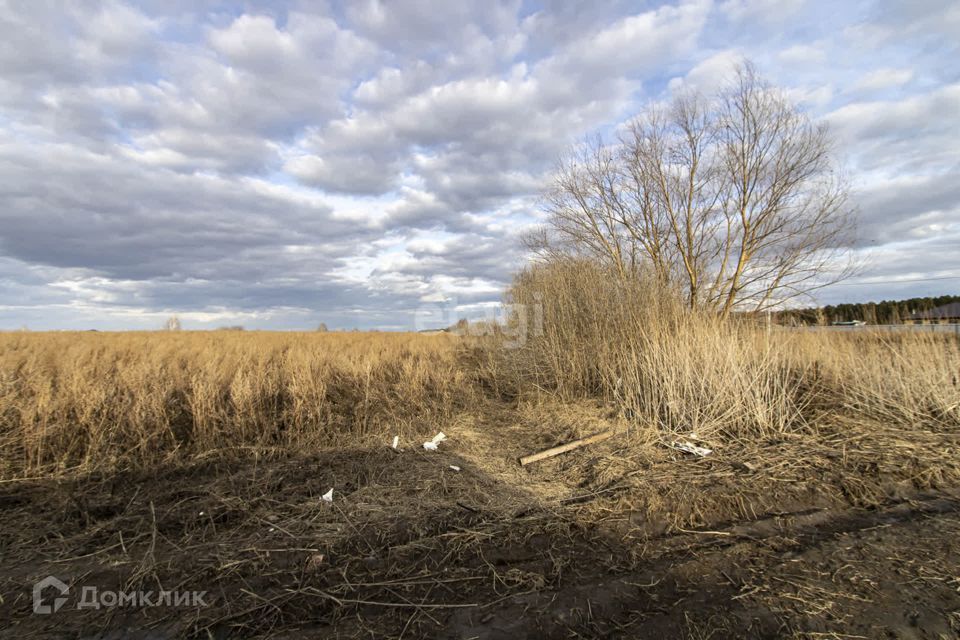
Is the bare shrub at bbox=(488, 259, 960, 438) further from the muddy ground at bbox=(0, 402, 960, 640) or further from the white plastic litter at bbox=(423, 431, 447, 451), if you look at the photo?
the white plastic litter at bbox=(423, 431, 447, 451)

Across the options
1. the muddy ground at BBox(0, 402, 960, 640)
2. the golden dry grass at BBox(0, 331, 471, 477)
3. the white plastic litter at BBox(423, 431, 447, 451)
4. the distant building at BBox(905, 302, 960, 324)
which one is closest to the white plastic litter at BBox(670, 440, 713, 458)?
the muddy ground at BBox(0, 402, 960, 640)

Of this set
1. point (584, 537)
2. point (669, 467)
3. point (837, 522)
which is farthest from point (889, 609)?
point (669, 467)

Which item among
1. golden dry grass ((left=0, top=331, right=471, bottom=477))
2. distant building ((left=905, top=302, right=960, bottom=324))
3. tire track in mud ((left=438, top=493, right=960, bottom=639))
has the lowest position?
tire track in mud ((left=438, top=493, right=960, bottom=639))

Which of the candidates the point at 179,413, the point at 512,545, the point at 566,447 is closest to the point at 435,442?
the point at 566,447

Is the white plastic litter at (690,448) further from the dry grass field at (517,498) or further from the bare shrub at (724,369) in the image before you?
the bare shrub at (724,369)

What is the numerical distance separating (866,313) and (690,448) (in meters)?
5.15

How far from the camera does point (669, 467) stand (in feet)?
14.1

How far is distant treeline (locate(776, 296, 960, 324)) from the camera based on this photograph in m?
7.11

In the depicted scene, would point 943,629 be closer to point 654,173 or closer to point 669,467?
point 669,467

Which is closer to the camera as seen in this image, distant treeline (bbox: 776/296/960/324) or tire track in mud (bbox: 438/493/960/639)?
tire track in mud (bbox: 438/493/960/639)

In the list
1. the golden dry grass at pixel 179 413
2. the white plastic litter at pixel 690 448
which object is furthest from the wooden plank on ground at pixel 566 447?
the golden dry grass at pixel 179 413

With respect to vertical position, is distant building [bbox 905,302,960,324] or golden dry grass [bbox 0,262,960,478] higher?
distant building [bbox 905,302,960,324]

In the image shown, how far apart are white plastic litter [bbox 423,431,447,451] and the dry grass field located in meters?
0.12

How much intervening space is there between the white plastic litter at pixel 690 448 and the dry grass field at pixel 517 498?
178 mm
